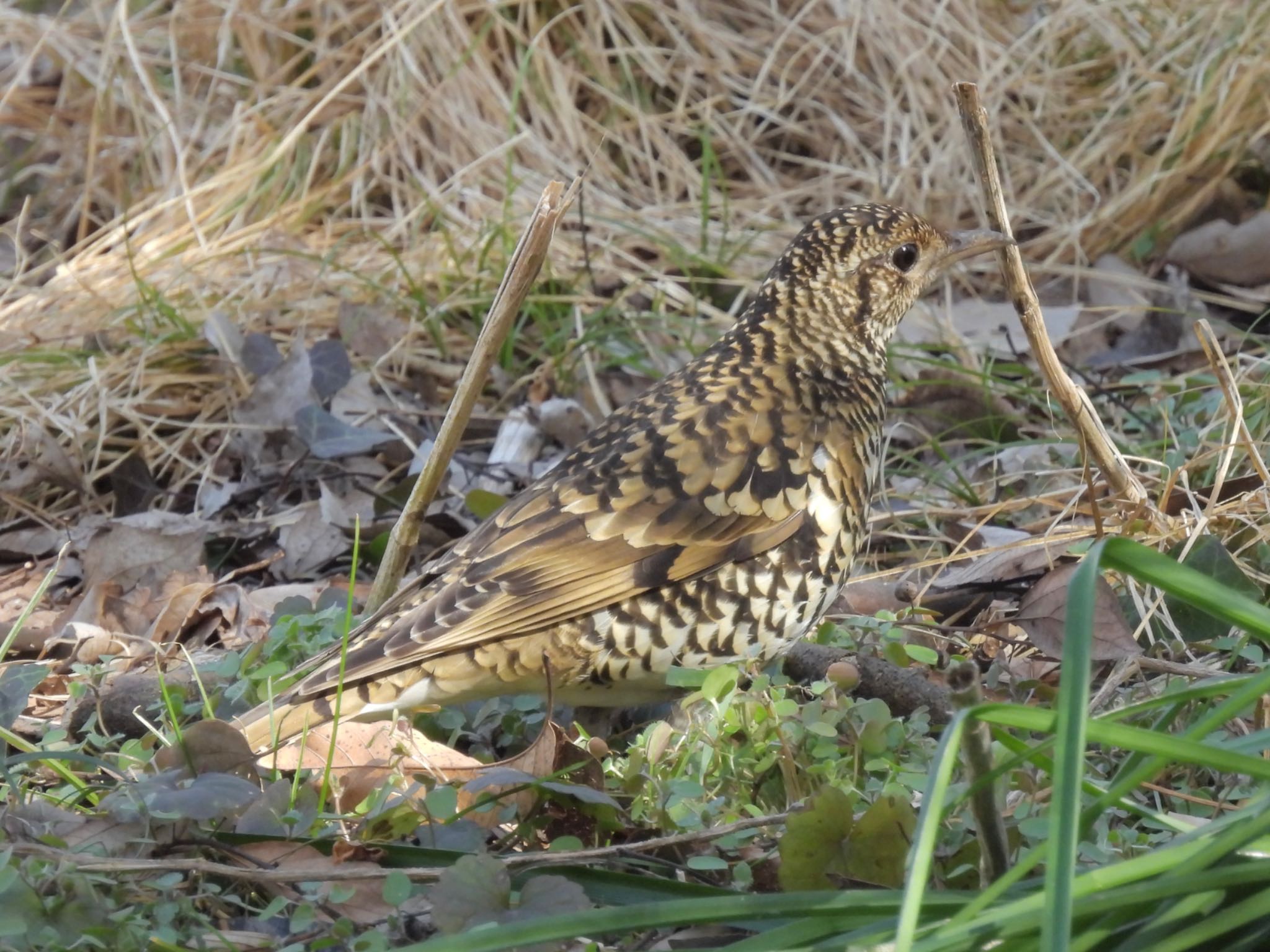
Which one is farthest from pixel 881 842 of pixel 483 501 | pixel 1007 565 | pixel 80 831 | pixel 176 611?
pixel 176 611

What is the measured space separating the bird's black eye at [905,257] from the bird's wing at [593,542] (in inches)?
27.0

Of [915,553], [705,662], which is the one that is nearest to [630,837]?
[705,662]

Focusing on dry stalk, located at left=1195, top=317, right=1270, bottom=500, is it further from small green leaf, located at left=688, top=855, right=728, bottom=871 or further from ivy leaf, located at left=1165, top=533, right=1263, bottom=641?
small green leaf, located at left=688, top=855, right=728, bottom=871

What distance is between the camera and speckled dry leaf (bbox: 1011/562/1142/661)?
10.3ft

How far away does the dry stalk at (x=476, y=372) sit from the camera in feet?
10.2

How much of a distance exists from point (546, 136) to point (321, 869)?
176 inches

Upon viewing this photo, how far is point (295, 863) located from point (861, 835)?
2.85 feet

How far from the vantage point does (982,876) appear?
6.59 feet

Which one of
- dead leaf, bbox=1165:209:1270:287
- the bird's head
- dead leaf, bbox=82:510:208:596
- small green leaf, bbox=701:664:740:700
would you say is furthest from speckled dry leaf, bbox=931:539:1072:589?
dead leaf, bbox=1165:209:1270:287

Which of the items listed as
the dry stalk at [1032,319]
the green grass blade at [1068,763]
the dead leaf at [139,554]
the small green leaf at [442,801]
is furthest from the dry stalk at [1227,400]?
the dead leaf at [139,554]

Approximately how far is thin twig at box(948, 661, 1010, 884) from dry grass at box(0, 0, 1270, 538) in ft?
11.8

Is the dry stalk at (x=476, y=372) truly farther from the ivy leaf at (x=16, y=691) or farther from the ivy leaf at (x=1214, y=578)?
the ivy leaf at (x=1214, y=578)

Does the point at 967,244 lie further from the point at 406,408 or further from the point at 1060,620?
the point at 406,408

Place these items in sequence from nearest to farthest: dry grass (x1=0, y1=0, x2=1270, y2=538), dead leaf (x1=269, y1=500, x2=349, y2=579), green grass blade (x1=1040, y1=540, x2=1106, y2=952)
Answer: green grass blade (x1=1040, y1=540, x2=1106, y2=952), dead leaf (x1=269, y1=500, x2=349, y2=579), dry grass (x1=0, y1=0, x2=1270, y2=538)
